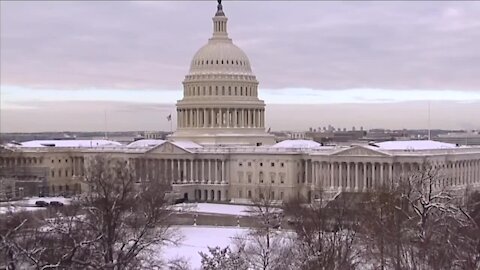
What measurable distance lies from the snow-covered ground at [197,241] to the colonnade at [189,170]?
42005 mm

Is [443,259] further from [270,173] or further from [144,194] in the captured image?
[270,173]

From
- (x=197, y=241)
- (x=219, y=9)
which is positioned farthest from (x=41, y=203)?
(x=219, y=9)

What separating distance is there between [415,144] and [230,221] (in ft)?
118

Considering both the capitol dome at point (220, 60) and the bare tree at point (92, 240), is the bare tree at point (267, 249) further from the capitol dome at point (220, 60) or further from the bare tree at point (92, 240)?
the capitol dome at point (220, 60)

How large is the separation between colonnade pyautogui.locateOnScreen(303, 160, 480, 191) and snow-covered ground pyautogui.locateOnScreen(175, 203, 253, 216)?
1009 cm

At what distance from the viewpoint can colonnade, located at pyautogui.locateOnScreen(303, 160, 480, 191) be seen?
103 meters

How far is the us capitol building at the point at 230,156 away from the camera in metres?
107

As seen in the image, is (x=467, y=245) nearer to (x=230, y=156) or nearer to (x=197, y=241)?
(x=197, y=241)

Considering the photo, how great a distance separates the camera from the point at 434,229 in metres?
47.5

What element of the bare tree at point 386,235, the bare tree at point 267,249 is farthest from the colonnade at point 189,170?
the bare tree at point 386,235

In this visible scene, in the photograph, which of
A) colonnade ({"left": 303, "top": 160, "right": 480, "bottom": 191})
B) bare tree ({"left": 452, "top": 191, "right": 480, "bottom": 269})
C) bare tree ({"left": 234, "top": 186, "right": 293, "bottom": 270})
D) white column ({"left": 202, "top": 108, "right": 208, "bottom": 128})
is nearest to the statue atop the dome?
white column ({"left": 202, "top": 108, "right": 208, "bottom": 128})

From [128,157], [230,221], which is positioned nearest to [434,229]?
[230,221]

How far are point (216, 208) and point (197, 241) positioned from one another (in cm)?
3688

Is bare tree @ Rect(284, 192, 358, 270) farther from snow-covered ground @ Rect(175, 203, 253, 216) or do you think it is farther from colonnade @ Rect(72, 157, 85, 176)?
colonnade @ Rect(72, 157, 85, 176)
